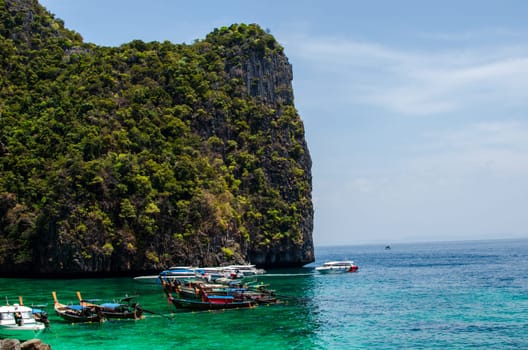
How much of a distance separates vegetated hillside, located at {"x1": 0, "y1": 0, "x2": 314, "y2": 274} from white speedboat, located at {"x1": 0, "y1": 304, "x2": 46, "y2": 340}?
4002cm

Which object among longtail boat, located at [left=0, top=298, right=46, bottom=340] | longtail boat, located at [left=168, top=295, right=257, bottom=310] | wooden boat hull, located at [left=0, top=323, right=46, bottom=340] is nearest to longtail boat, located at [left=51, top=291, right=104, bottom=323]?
longtail boat, located at [left=0, top=298, right=46, bottom=340]

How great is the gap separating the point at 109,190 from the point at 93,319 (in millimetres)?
39458

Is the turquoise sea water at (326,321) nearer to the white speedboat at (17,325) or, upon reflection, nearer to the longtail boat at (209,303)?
the longtail boat at (209,303)

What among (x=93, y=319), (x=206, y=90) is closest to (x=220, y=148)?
(x=206, y=90)

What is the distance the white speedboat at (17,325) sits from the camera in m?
30.6

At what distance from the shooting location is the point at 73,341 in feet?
103

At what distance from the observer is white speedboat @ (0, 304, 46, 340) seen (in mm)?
30578

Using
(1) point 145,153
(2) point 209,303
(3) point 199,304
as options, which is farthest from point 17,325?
(1) point 145,153

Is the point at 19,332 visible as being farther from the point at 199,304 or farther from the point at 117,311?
the point at 199,304

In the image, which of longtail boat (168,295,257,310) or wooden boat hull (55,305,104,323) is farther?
longtail boat (168,295,257,310)

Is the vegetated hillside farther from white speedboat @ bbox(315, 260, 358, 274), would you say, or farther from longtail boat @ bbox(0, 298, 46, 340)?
longtail boat @ bbox(0, 298, 46, 340)

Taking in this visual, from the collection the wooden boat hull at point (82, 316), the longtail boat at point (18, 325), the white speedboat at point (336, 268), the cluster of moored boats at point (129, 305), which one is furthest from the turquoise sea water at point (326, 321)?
the white speedboat at point (336, 268)

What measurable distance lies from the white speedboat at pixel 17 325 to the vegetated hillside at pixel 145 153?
1576 inches

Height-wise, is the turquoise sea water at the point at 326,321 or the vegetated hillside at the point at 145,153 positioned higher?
the vegetated hillside at the point at 145,153
